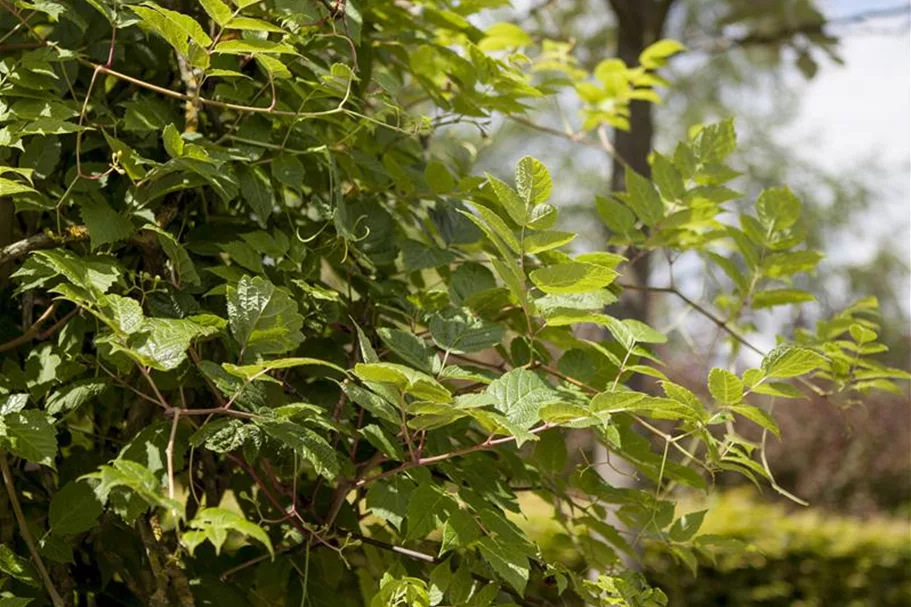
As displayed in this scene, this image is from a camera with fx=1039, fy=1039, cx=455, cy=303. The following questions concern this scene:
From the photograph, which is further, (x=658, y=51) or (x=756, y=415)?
(x=658, y=51)

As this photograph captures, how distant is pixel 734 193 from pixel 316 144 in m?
0.64

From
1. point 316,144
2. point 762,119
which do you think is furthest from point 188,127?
point 762,119

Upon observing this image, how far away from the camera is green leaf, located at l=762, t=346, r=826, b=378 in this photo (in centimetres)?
117

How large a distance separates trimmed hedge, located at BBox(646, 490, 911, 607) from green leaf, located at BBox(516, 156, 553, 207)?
530 cm

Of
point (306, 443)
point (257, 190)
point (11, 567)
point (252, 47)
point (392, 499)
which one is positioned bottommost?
point (11, 567)

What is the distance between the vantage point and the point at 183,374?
1.20m

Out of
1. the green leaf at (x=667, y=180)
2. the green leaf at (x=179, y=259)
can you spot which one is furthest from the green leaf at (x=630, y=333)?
the green leaf at (x=179, y=259)

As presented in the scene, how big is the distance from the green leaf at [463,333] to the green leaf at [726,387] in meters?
0.26

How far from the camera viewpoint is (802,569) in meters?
6.45

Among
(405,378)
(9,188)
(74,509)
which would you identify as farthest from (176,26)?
(74,509)

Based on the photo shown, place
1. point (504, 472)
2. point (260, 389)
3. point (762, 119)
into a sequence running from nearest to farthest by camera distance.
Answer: point (260, 389) → point (504, 472) → point (762, 119)

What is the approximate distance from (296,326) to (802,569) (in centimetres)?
604

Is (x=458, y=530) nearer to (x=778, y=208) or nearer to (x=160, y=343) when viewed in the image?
(x=160, y=343)

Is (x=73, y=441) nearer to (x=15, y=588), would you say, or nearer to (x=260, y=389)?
(x=15, y=588)
